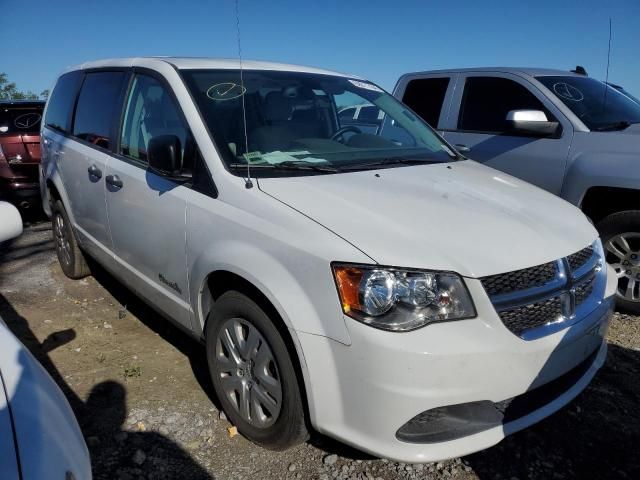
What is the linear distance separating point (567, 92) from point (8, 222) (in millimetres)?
4480

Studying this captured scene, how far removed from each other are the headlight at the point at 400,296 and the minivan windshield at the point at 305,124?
2.73 feet

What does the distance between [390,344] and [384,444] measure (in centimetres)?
42

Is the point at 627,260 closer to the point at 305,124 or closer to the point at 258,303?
Result: the point at 305,124

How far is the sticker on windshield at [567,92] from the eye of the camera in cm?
453

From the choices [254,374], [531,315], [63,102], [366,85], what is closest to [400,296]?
[531,315]

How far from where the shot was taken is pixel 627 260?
4.01m

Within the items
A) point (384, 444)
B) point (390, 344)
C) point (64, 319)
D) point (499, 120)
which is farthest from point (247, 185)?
point (499, 120)

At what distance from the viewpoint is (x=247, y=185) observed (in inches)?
92.6

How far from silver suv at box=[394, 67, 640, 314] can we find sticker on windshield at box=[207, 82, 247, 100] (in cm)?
186

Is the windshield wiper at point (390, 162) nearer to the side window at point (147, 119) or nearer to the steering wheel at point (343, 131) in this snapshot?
the steering wheel at point (343, 131)

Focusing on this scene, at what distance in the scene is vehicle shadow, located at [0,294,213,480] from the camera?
2367 mm

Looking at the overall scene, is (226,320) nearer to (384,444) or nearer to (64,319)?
(384,444)

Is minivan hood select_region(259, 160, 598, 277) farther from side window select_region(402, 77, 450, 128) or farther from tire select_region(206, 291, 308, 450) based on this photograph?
side window select_region(402, 77, 450, 128)

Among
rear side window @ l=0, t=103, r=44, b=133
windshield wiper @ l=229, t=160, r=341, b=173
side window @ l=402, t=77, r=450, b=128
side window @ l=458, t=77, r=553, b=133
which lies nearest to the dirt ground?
windshield wiper @ l=229, t=160, r=341, b=173
